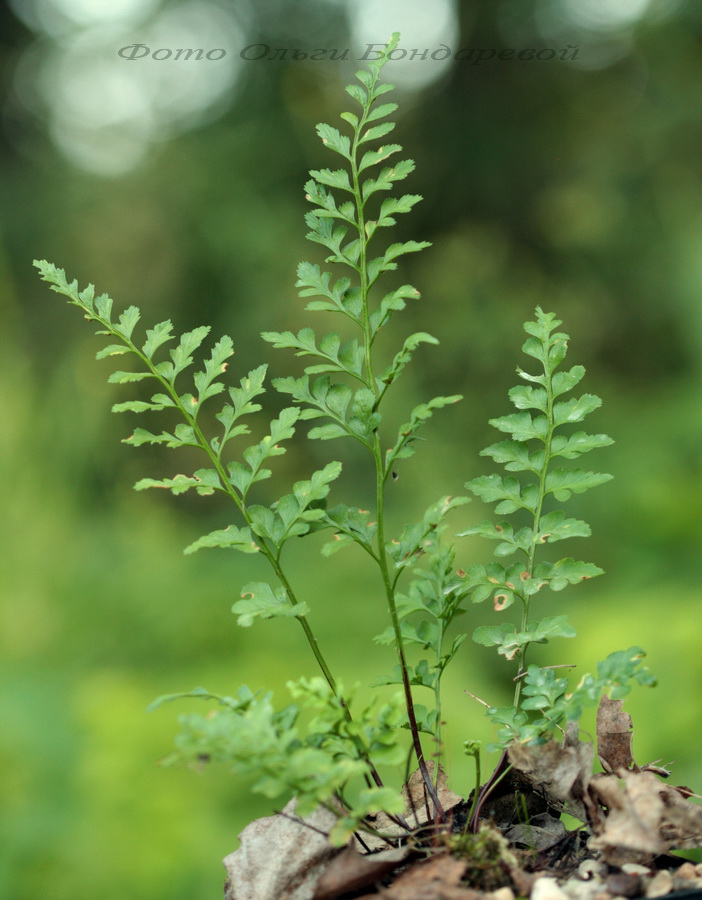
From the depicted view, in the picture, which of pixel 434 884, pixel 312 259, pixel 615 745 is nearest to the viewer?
pixel 434 884

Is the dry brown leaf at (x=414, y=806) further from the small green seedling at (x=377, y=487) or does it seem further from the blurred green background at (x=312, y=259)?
the blurred green background at (x=312, y=259)

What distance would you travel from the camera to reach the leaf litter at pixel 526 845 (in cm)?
38

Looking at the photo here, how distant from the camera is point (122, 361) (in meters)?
2.44

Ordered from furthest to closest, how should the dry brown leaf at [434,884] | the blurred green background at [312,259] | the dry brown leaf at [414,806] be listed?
the blurred green background at [312,259] < the dry brown leaf at [414,806] < the dry brown leaf at [434,884]

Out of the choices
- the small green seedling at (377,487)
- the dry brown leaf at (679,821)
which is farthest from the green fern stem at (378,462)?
the dry brown leaf at (679,821)

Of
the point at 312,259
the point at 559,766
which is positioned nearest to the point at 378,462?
the point at 559,766

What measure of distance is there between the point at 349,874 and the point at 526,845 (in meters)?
0.12

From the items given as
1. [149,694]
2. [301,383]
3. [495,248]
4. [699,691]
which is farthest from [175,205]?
[301,383]

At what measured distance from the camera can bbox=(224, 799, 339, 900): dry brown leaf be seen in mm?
420

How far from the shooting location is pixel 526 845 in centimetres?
46

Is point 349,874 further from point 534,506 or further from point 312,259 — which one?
point 312,259

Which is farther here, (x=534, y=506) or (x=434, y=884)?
(x=534, y=506)

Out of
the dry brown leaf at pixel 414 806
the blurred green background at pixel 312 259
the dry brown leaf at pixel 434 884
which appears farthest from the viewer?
the blurred green background at pixel 312 259

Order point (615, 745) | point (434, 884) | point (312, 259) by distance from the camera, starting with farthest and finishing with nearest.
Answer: point (312, 259) < point (615, 745) < point (434, 884)
